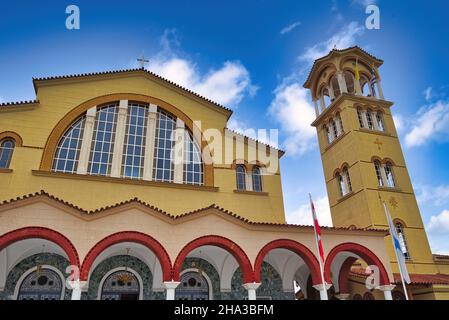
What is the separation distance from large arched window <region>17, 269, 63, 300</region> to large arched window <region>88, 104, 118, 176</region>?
4409 mm

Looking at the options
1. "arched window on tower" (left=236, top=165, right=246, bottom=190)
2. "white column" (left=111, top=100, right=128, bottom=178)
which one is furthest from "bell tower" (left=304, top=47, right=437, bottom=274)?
"white column" (left=111, top=100, right=128, bottom=178)

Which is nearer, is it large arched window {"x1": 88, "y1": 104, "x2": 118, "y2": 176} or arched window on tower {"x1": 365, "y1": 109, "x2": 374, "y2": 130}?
large arched window {"x1": 88, "y1": 104, "x2": 118, "y2": 176}

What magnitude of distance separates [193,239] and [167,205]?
3.39 meters

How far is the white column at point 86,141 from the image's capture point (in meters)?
15.1

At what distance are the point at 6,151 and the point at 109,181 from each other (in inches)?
171

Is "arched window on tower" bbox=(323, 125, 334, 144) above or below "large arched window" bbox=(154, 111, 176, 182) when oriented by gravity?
above

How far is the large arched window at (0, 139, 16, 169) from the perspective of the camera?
14.3m

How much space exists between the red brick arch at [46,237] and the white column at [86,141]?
4.32 meters

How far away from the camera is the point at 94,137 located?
1603 centimetres

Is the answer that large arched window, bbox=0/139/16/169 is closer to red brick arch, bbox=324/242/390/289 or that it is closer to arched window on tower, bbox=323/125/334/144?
red brick arch, bbox=324/242/390/289

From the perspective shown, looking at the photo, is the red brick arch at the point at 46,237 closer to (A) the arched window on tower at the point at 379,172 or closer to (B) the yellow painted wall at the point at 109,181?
(B) the yellow painted wall at the point at 109,181

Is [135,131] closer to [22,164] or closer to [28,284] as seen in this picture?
[22,164]
